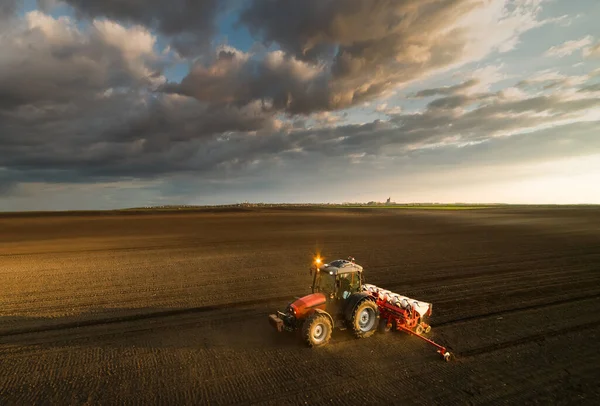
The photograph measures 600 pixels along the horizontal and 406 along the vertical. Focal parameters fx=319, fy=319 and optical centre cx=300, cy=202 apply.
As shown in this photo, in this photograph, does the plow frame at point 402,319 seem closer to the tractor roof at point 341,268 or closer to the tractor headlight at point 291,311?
the tractor roof at point 341,268

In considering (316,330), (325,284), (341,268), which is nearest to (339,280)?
(341,268)

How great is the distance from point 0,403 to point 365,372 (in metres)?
8.03

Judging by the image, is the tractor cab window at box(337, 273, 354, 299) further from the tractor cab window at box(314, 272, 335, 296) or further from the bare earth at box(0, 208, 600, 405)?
the bare earth at box(0, 208, 600, 405)

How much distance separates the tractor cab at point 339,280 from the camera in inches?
378

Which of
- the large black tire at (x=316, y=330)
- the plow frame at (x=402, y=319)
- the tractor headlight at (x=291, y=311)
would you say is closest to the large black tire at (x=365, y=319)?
the plow frame at (x=402, y=319)

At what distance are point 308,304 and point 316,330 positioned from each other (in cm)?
73

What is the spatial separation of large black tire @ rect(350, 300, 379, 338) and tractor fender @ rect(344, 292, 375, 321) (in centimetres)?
8

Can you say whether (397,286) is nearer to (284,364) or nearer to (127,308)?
(284,364)

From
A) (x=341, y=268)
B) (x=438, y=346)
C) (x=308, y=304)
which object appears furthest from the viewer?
(x=341, y=268)

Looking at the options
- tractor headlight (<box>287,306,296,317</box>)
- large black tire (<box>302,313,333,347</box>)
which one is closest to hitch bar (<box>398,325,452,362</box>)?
large black tire (<box>302,313,333,347</box>)

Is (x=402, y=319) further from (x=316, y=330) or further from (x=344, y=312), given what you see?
(x=316, y=330)

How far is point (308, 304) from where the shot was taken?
9.13 m

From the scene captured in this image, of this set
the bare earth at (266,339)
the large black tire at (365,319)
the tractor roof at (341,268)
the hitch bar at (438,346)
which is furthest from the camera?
the tractor roof at (341,268)

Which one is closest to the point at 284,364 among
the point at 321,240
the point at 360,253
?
the point at 360,253
